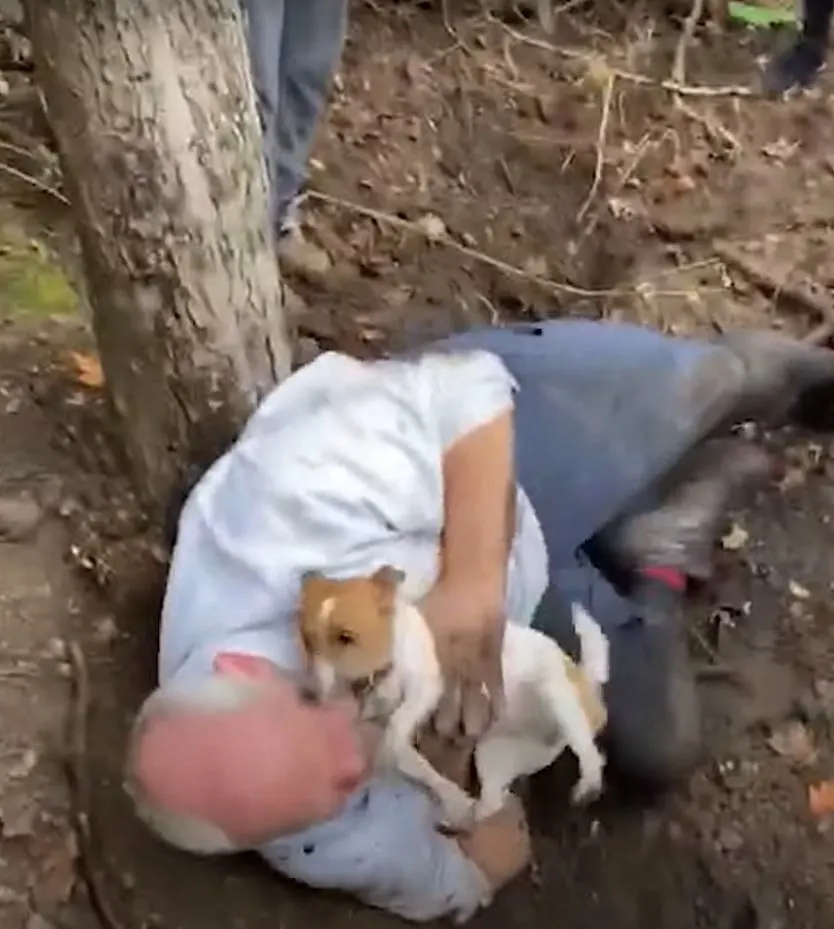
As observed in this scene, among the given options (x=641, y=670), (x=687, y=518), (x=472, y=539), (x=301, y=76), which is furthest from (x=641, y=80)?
(x=472, y=539)

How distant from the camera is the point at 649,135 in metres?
2.42

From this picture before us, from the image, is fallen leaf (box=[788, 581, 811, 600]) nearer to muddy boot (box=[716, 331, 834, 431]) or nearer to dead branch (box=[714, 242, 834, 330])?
muddy boot (box=[716, 331, 834, 431])

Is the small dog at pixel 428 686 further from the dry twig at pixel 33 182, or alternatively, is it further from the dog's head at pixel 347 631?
the dry twig at pixel 33 182

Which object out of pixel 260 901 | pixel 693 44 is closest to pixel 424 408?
pixel 260 901

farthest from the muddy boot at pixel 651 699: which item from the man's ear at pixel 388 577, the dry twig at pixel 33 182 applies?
the dry twig at pixel 33 182

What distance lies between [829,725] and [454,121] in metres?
1.11

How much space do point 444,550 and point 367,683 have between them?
0.64 ft

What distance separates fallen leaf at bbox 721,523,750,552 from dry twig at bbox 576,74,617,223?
58cm

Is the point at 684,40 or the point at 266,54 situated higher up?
the point at 266,54

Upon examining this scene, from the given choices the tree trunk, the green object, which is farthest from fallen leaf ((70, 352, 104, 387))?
the green object

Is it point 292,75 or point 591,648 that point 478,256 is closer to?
point 292,75

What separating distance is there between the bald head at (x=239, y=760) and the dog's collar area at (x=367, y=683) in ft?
0.04

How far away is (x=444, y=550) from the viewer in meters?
1.44

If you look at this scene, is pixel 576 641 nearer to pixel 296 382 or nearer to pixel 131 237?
pixel 296 382
